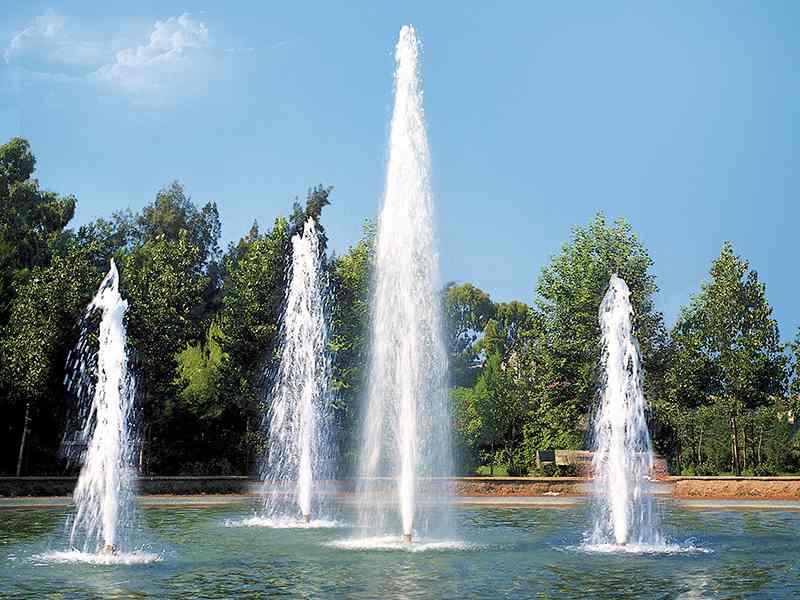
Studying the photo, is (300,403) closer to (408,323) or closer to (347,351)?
(408,323)

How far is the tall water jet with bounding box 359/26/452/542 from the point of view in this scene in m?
18.5

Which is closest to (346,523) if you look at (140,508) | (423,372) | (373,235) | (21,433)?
(423,372)

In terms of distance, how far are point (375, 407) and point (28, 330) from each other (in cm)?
1907

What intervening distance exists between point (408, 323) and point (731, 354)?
22.6 m

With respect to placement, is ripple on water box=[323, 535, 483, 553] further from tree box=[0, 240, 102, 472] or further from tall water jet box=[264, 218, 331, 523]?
tree box=[0, 240, 102, 472]

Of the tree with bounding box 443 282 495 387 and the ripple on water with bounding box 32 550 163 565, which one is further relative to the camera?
the tree with bounding box 443 282 495 387

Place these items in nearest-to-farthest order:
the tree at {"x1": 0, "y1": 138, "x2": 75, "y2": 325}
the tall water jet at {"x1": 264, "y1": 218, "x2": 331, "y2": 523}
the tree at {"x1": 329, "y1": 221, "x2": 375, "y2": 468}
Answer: the tall water jet at {"x1": 264, "y1": 218, "x2": 331, "y2": 523} < the tree at {"x1": 329, "y1": 221, "x2": 375, "y2": 468} < the tree at {"x1": 0, "y1": 138, "x2": 75, "y2": 325}

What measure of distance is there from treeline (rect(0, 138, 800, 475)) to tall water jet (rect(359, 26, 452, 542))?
17.2 meters

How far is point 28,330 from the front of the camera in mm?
34594

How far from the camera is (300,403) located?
87.5ft

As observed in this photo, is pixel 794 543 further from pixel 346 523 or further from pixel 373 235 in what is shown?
pixel 373 235

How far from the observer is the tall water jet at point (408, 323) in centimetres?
1845

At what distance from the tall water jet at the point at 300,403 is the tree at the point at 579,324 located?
923cm

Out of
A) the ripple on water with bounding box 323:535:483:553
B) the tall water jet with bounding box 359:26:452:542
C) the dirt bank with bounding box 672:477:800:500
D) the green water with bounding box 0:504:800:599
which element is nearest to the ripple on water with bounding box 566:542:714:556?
the green water with bounding box 0:504:800:599
